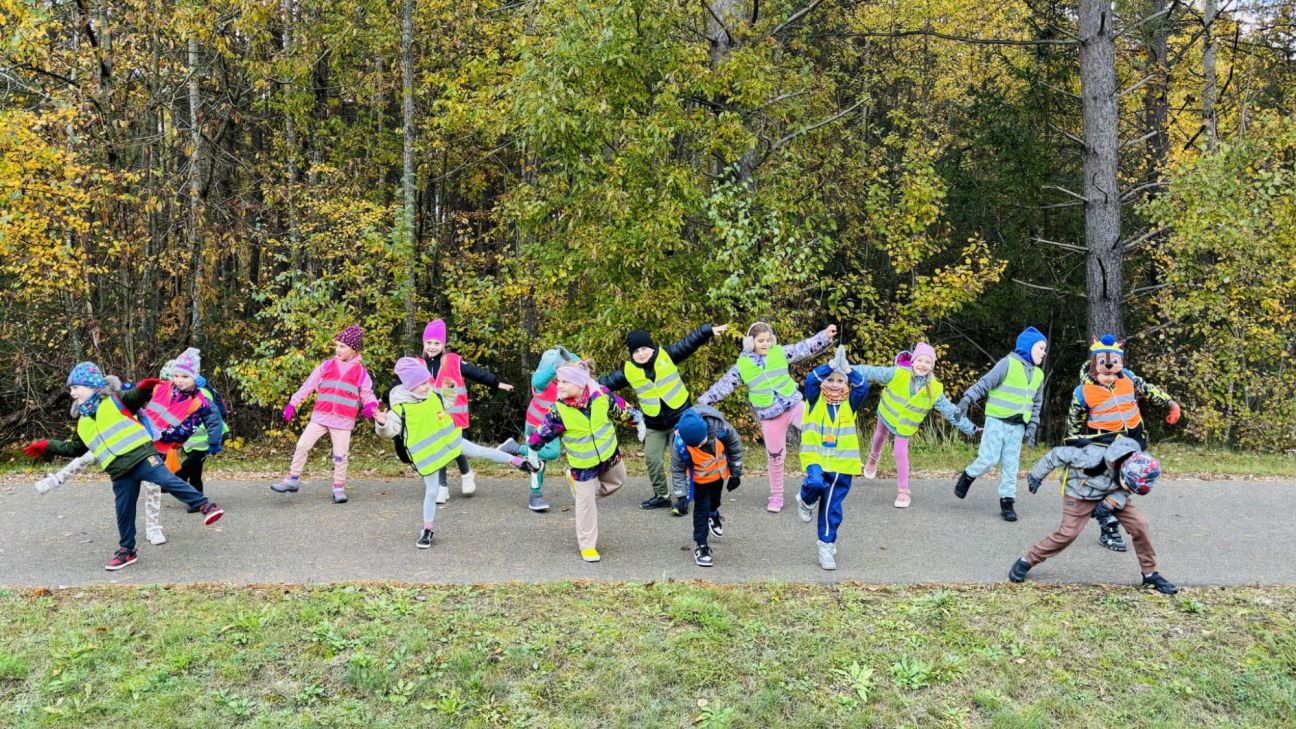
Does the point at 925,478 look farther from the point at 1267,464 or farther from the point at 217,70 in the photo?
the point at 217,70

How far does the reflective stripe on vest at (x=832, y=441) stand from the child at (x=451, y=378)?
10.9 ft

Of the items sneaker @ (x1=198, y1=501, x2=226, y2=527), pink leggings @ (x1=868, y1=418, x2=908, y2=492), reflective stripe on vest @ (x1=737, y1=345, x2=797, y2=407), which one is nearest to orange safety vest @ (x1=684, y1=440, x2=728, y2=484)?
reflective stripe on vest @ (x1=737, y1=345, x2=797, y2=407)

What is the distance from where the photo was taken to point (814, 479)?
729 centimetres

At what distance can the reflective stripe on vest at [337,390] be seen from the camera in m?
9.41

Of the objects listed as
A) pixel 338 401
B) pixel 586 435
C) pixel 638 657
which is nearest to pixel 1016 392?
pixel 586 435

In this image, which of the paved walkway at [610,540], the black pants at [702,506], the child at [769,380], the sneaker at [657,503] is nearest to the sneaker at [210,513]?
the paved walkway at [610,540]

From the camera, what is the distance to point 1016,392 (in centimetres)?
888

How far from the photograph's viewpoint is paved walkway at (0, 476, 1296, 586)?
7.26m

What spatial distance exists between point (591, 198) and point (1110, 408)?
6756 mm

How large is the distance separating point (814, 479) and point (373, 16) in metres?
12.5

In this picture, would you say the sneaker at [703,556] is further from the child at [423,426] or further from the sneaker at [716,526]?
the child at [423,426]

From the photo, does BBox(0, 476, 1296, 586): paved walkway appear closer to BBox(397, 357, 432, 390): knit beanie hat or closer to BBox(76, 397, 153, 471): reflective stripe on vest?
BBox(76, 397, 153, 471): reflective stripe on vest

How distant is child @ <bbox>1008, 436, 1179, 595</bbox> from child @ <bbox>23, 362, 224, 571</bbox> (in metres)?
7.09

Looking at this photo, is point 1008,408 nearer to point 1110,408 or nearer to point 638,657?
point 1110,408
